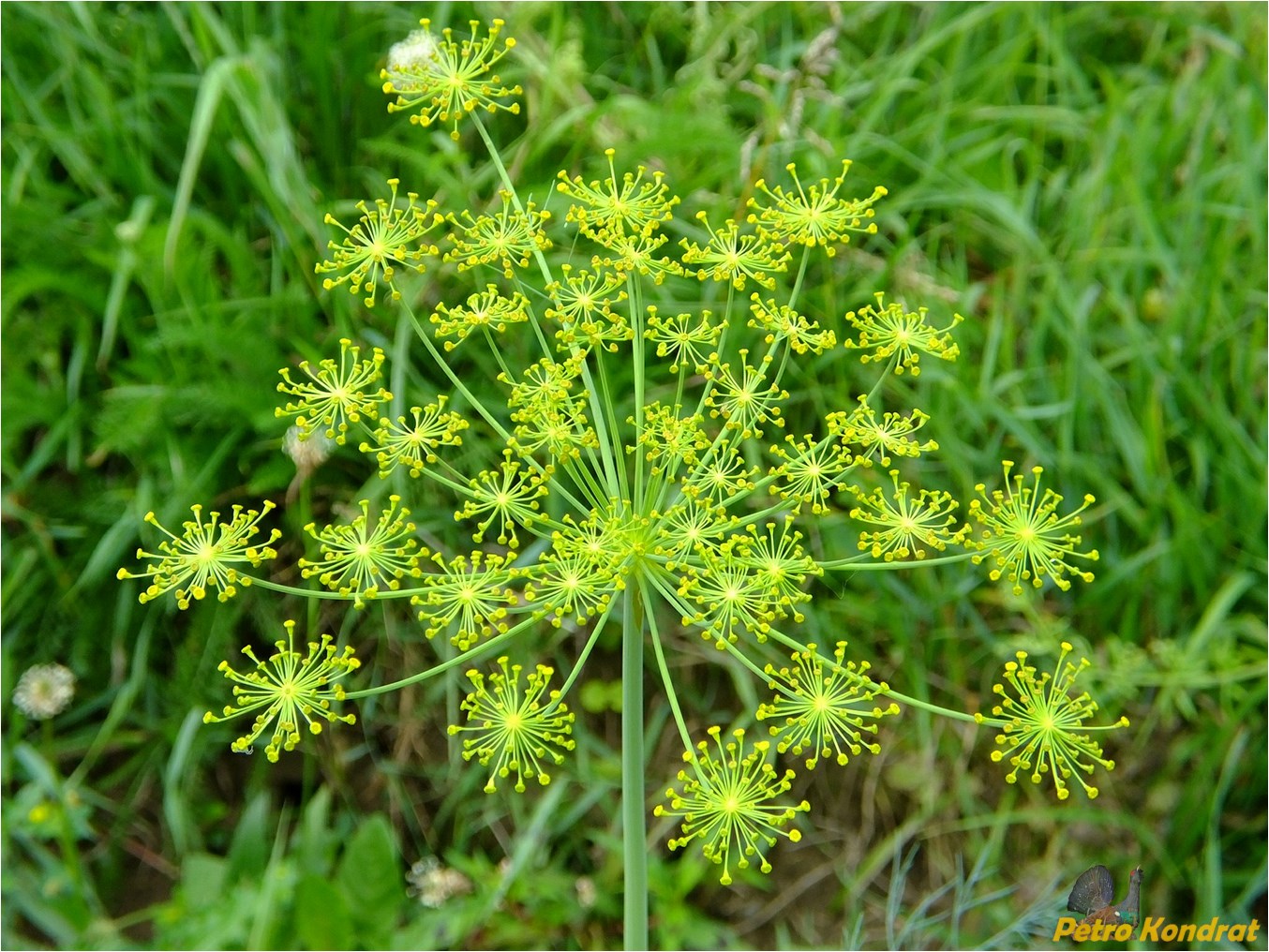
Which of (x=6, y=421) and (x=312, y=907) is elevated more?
(x=6, y=421)

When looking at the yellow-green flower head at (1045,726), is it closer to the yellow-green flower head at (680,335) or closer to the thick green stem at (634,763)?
the thick green stem at (634,763)

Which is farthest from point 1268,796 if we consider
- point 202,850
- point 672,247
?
point 202,850

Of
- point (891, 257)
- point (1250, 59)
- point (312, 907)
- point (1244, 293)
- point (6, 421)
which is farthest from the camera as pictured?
point (1250, 59)

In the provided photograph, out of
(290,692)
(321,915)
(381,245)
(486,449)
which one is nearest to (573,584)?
(290,692)

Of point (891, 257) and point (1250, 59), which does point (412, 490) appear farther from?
point (1250, 59)

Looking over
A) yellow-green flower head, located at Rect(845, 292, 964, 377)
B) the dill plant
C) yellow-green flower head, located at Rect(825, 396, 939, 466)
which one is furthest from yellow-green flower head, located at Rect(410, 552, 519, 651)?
yellow-green flower head, located at Rect(845, 292, 964, 377)

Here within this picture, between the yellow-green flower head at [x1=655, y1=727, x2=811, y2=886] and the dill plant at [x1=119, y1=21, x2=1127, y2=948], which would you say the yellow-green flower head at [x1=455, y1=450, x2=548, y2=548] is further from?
the yellow-green flower head at [x1=655, y1=727, x2=811, y2=886]
